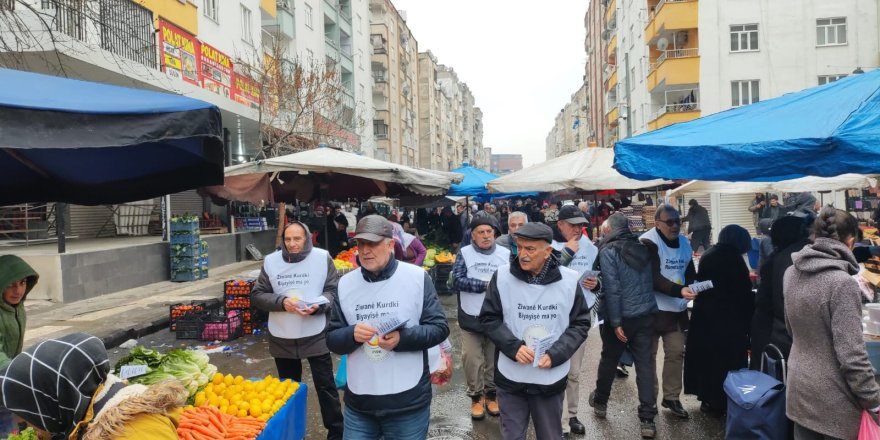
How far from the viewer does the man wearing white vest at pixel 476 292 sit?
5195 millimetres

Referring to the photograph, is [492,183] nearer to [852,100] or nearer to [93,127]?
[852,100]

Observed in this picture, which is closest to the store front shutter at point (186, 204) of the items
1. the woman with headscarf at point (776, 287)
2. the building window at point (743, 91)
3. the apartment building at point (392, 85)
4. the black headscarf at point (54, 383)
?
the black headscarf at point (54, 383)

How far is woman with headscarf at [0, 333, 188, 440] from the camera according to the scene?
213 centimetres

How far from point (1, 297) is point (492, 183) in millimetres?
6809

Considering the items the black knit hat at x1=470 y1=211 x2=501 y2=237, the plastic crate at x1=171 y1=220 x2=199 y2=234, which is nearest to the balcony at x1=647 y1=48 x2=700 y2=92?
the plastic crate at x1=171 y1=220 x2=199 y2=234

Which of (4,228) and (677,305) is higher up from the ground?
(4,228)

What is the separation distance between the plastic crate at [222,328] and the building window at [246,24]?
16.3 metres

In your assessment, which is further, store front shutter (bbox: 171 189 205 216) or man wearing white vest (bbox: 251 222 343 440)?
store front shutter (bbox: 171 189 205 216)

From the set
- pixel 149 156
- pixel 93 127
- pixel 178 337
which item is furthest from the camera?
pixel 178 337

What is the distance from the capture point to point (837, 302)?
2994mm

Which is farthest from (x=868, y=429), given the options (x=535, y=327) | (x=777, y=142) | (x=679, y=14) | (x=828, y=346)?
(x=679, y=14)

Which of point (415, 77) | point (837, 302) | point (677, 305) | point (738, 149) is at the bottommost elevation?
point (677, 305)

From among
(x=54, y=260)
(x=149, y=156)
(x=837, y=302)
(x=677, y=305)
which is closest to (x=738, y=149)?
(x=837, y=302)

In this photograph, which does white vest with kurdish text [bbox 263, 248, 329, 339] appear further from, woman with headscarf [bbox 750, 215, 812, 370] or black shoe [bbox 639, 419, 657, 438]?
woman with headscarf [bbox 750, 215, 812, 370]
